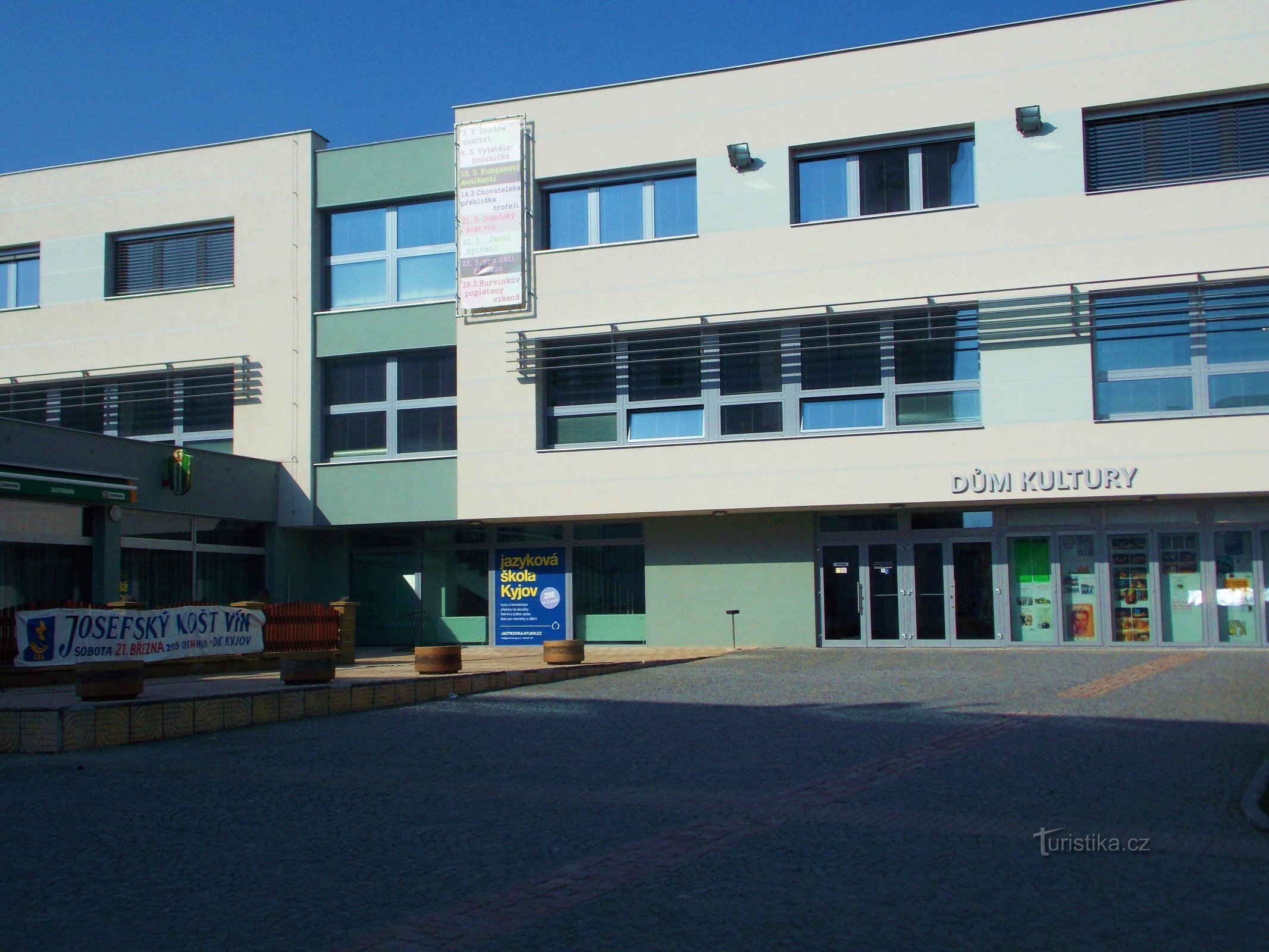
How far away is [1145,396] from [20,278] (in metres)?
24.3

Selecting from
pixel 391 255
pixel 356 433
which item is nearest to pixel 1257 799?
pixel 356 433

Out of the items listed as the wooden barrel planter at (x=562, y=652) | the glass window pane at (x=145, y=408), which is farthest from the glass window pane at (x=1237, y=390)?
the glass window pane at (x=145, y=408)

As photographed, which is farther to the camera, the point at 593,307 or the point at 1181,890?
the point at 593,307

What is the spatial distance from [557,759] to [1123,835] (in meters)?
4.45

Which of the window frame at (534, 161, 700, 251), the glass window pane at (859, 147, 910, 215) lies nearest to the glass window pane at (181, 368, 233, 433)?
the window frame at (534, 161, 700, 251)

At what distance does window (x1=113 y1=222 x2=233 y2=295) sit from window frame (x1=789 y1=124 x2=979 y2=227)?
1237cm

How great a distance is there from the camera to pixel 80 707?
10719 millimetres

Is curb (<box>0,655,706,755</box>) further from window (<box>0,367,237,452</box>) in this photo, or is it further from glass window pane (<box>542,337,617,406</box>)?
window (<box>0,367,237,452</box>)

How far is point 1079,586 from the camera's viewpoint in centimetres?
2234

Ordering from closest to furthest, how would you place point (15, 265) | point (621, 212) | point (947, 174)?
1. point (947, 174)
2. point (621, 212)
3. point (15, 265)

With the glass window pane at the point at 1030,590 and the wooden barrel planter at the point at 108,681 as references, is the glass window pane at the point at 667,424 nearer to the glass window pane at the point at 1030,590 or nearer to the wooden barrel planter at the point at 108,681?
the glass window pane at the point at 1030,590

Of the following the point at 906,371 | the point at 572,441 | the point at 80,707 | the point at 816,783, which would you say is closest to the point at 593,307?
the point at 572,441

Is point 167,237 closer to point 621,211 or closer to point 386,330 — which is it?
point 386,330

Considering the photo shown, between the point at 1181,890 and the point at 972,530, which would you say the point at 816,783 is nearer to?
the point at 1181,890
